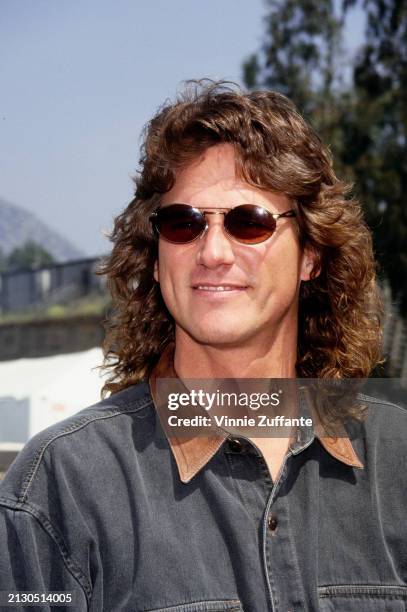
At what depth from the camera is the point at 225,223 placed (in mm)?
1896

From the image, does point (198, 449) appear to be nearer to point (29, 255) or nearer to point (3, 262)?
point (3, 262)

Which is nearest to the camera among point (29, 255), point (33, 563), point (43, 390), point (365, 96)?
point (33, 563)

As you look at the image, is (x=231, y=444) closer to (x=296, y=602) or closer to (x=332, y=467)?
(x=332, y=467)

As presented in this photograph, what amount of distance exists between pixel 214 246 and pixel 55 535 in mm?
687

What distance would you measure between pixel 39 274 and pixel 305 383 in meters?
20.0

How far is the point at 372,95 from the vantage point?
1667cm

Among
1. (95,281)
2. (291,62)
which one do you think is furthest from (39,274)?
(291,62)

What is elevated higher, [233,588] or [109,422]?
[109,422]

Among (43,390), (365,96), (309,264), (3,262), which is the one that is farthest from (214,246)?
(3,262)

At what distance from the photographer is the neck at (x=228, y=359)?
6.46 ft

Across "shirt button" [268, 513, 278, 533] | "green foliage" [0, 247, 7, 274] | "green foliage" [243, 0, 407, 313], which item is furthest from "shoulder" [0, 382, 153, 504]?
"green foliage" [0, 247, 7, 274]

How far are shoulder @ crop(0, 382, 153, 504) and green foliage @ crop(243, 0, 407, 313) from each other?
13260 millimetres

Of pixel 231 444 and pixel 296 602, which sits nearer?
pixel 296 602

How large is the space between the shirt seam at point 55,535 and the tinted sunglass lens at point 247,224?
0.70m
